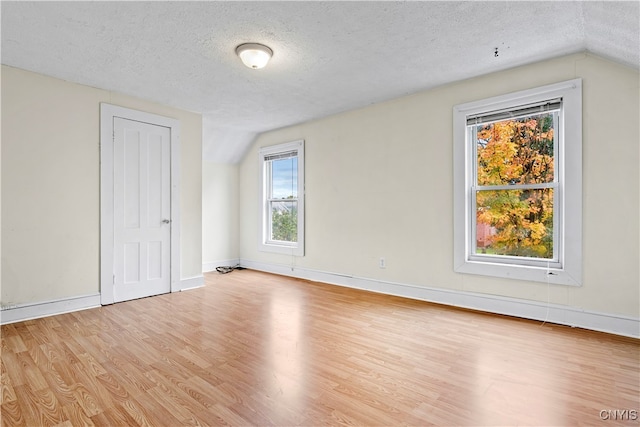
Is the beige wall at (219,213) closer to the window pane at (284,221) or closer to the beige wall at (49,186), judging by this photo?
the window pane at (284,221)

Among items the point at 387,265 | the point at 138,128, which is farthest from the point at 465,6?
the point at 138,128

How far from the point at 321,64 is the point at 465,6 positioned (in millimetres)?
1336

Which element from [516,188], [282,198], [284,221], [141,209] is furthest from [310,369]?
[282,198]

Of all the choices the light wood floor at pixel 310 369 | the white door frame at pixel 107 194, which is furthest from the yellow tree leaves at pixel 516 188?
the white door frame at pixel 107 194

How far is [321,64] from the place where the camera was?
319 centimetres

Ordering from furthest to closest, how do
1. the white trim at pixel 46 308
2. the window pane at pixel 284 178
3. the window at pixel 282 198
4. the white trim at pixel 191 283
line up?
the window pane at pixel 284 178 < the window at pixel 282 198 < the white trim at pixel 191 283 < the white trim at pixel 46 308

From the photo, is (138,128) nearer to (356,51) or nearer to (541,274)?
(356,51)

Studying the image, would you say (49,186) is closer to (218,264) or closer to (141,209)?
(141,209)

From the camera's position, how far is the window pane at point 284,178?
5.52 metres

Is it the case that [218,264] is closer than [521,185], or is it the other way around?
[521,185]

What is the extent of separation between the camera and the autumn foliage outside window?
3182mm

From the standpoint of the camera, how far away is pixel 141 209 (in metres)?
4.13

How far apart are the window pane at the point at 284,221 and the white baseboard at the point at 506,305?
3.20ft

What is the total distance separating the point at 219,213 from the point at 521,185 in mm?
4748
